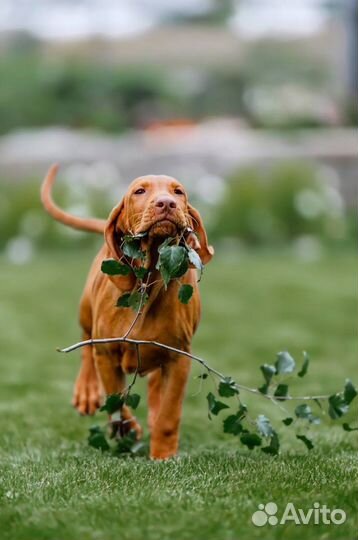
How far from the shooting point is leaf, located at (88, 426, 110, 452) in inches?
150

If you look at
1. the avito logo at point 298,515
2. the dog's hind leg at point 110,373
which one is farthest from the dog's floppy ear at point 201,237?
the avito logo at point 298,515

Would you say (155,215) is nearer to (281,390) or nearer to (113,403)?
(113,403)

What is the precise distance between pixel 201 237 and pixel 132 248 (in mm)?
279

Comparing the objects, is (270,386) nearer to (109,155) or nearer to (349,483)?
(349,483)

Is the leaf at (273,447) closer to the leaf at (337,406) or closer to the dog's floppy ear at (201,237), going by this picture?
the leaf at (337,406)

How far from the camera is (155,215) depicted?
10.7 feet

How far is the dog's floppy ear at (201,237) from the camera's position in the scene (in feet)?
11.5

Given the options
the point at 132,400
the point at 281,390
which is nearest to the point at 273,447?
the point at 281,390

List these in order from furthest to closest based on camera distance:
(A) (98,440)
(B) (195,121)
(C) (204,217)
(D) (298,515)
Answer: (B) (195,121), (C) (204,217), (A) (98,440), (D) (298,515)

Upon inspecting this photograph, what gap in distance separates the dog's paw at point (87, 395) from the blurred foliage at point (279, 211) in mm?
7138

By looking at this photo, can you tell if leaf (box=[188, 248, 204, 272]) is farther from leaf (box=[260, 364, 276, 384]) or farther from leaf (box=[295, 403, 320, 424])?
leaf (box=[295, 403, 320, 424])

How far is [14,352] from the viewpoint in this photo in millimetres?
6508

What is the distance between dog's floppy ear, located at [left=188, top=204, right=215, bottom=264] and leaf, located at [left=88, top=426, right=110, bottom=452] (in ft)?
2.57

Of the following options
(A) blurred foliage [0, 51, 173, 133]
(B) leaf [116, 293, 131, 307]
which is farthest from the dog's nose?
(A) blurred foliage [0, 51, 173, 133]
